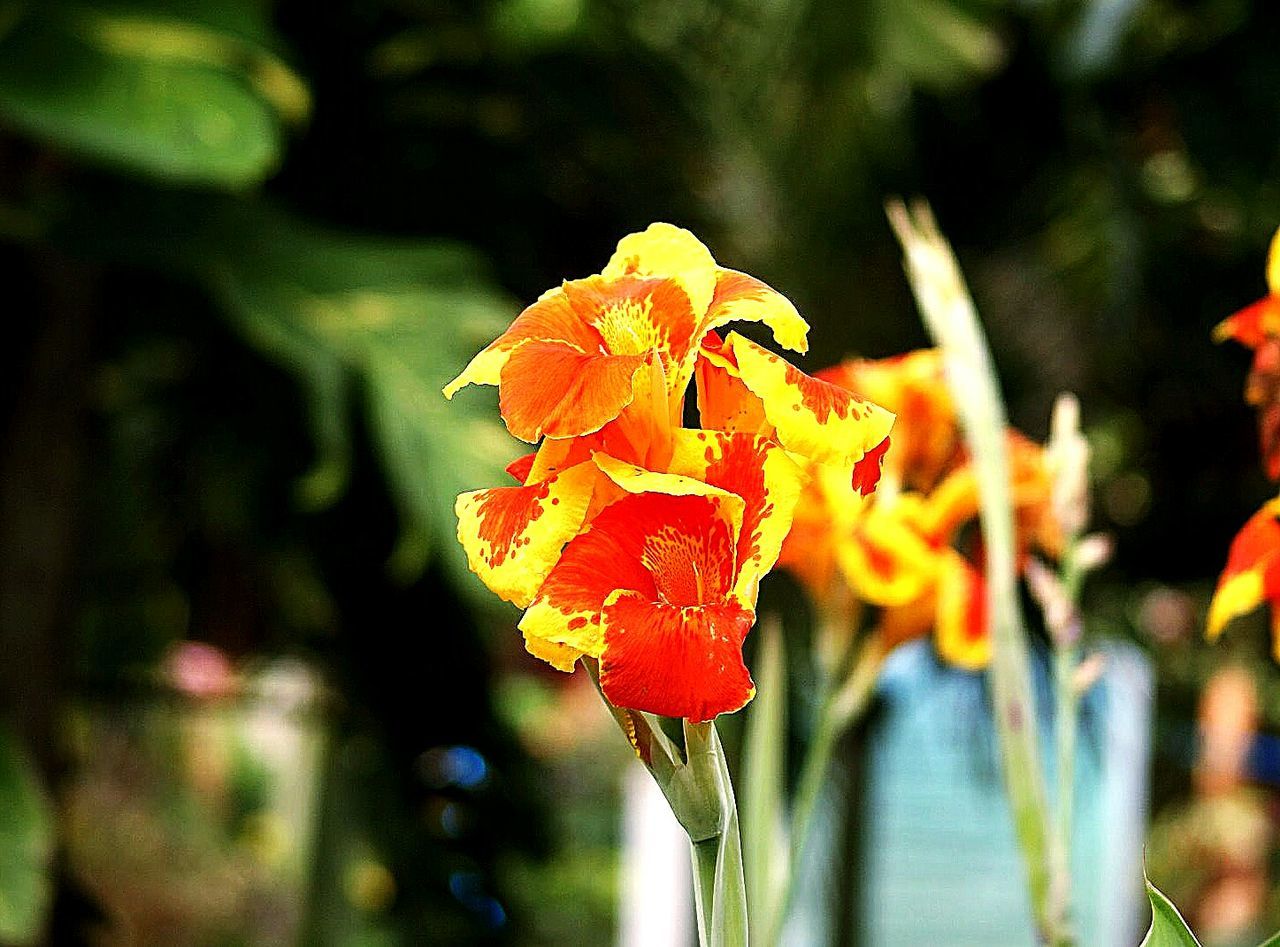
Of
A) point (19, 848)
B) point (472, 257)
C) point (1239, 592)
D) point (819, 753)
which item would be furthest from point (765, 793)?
point (472, 257)

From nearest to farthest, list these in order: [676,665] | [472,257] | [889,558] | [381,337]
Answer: [676,665] < [889,558] < [381,337] < [472,257]

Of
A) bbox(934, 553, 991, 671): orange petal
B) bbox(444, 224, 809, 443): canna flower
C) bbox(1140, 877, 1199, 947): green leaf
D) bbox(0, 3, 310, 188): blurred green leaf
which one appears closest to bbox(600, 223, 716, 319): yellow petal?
bbox(444, 224, 809, 443): canna flower

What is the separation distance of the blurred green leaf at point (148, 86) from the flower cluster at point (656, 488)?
103 centimetres

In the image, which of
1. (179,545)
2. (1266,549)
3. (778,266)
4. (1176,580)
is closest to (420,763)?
(179,545)

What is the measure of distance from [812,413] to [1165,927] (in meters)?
0.10

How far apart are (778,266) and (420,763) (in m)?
0.81

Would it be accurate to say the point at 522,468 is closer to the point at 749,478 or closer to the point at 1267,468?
the point at 749,478

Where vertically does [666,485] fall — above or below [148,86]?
below

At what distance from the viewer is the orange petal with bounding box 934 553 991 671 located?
469 mm

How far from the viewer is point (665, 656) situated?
208mm

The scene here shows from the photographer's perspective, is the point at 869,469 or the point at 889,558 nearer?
the point at 869,469

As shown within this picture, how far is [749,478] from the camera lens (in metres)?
0.23

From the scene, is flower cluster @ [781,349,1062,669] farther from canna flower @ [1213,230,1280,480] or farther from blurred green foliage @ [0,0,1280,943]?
blurred green foliage @ [0,0,1280,943]

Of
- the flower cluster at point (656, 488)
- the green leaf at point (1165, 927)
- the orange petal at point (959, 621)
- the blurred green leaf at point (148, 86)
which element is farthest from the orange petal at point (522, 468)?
the blurred green leaf at point (148, 86)
